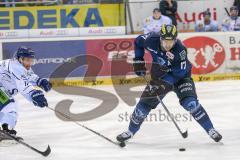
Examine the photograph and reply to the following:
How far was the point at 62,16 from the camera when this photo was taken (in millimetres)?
13508

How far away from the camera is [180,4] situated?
45.1 feet

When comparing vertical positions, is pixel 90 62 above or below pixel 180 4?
below

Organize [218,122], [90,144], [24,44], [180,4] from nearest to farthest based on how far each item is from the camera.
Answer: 1. [90,144]
2. [218,122]
3. [24,44]
4. [180,4]

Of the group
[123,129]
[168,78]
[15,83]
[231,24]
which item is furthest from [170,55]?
[231,24]

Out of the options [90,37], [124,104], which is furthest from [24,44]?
[124,104]

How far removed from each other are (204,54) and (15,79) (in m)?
6.19

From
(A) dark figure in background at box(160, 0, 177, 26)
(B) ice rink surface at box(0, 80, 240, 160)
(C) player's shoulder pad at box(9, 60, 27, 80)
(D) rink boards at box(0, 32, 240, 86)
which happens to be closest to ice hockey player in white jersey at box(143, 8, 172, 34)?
(A) dark figure in background at box(160, 0, 177, 26)

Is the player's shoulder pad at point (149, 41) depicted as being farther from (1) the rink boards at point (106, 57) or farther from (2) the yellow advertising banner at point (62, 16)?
(2) the yellow advertising banner at point (62, 16)

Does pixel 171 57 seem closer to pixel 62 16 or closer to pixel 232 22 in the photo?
pixel 232 22

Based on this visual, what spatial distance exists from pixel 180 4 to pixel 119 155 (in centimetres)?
775

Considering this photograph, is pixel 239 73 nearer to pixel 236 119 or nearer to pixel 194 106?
pixel 236 119

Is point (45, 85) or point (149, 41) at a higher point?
point (149, 41)

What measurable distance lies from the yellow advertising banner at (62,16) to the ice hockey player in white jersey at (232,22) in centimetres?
233

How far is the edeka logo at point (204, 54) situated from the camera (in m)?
12.4
